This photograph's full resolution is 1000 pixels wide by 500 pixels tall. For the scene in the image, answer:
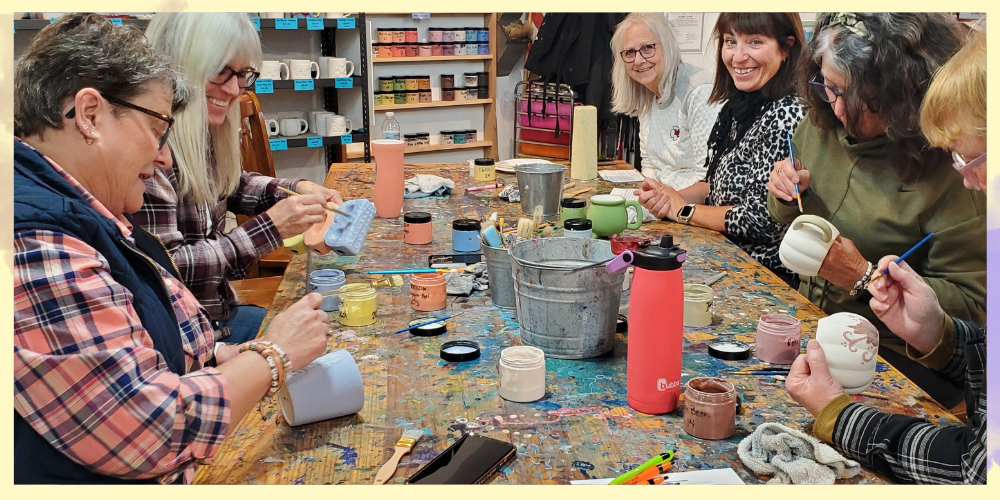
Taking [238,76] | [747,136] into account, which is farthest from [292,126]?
[747,136]

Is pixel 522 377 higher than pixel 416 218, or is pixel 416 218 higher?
pixel 416 218

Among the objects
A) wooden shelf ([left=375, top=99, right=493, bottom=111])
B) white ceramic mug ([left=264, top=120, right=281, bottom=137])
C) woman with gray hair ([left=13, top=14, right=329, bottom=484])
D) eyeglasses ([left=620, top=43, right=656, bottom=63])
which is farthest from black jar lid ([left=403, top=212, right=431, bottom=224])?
wooden shelf ([left=375, top=99, right=493, bottom=111])

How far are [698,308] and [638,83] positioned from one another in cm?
247

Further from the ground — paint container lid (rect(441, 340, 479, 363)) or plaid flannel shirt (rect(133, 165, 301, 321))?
plaid flannel shirt (rect(133, 165, 301, 321))

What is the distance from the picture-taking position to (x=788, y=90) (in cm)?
308

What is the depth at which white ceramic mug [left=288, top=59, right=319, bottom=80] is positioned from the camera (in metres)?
4.88

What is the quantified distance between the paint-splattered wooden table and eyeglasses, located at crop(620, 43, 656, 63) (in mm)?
2048

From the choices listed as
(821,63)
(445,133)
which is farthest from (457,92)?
(821,63)

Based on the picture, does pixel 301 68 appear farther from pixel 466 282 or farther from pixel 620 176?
pixel 466 282

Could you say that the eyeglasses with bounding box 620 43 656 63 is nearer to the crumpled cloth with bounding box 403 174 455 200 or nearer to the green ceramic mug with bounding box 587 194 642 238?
the crumpled cloth with bounding box 403 174 455 200

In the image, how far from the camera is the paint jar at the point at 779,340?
1.53 meters

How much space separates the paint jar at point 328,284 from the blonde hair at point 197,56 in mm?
453

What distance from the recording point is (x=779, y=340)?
5.01 ft

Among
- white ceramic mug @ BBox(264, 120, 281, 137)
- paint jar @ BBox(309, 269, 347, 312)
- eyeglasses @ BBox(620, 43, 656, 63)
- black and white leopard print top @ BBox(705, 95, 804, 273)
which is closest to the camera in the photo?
paint jar @ BBox(309, 269, 347, 312)
